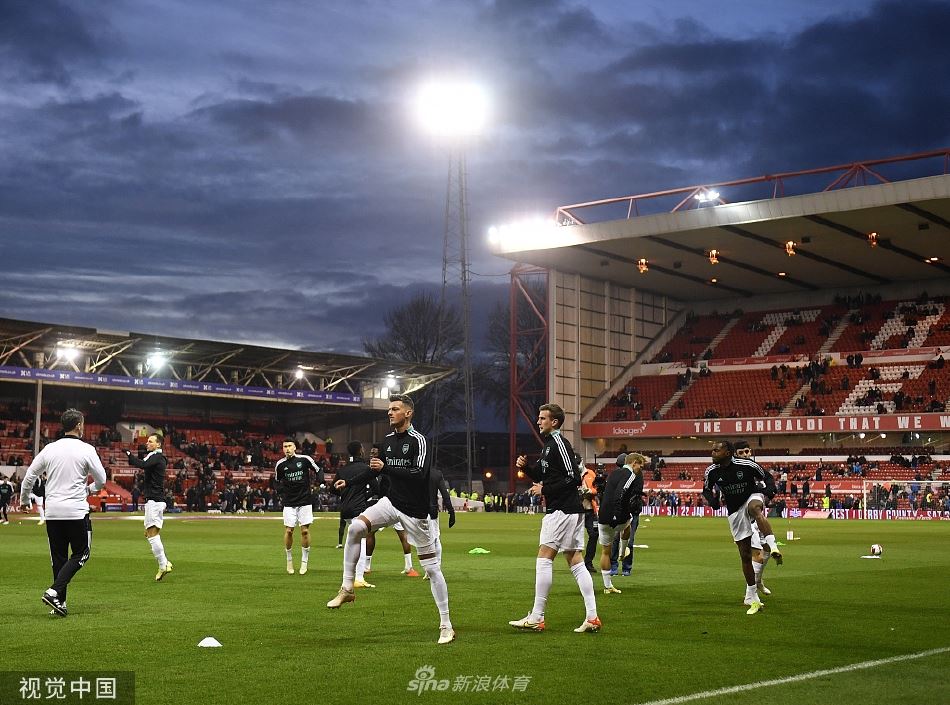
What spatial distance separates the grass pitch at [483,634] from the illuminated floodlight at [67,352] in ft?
127

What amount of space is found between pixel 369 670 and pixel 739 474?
669 centimetres

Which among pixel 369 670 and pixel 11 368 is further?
pixel 11 368

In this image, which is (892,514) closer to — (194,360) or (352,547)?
(194,360)

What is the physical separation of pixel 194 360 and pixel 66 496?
174 feet

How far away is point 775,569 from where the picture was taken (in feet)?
65.2

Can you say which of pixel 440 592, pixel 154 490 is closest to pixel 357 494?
pixel 154 490

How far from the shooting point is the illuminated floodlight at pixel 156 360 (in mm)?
61688

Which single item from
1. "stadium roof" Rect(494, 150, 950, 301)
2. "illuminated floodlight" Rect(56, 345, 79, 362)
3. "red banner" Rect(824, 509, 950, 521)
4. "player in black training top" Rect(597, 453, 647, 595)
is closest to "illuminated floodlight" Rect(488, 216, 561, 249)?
"stadium roof" Rect(494, 150, 950, 301)

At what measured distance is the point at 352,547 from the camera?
41.7 ft

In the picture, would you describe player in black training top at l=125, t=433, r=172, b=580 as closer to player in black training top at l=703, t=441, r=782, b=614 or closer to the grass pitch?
the grass pitch

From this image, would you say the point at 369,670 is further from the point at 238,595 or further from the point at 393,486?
the point at 238,595

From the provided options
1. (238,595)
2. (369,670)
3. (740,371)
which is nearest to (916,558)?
(238,595)

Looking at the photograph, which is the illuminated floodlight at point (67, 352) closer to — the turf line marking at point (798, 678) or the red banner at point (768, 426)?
the red banner at point (768, 426)

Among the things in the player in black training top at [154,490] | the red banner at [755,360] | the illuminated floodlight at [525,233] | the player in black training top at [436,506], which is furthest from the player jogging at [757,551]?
the red banner at [755,360]
